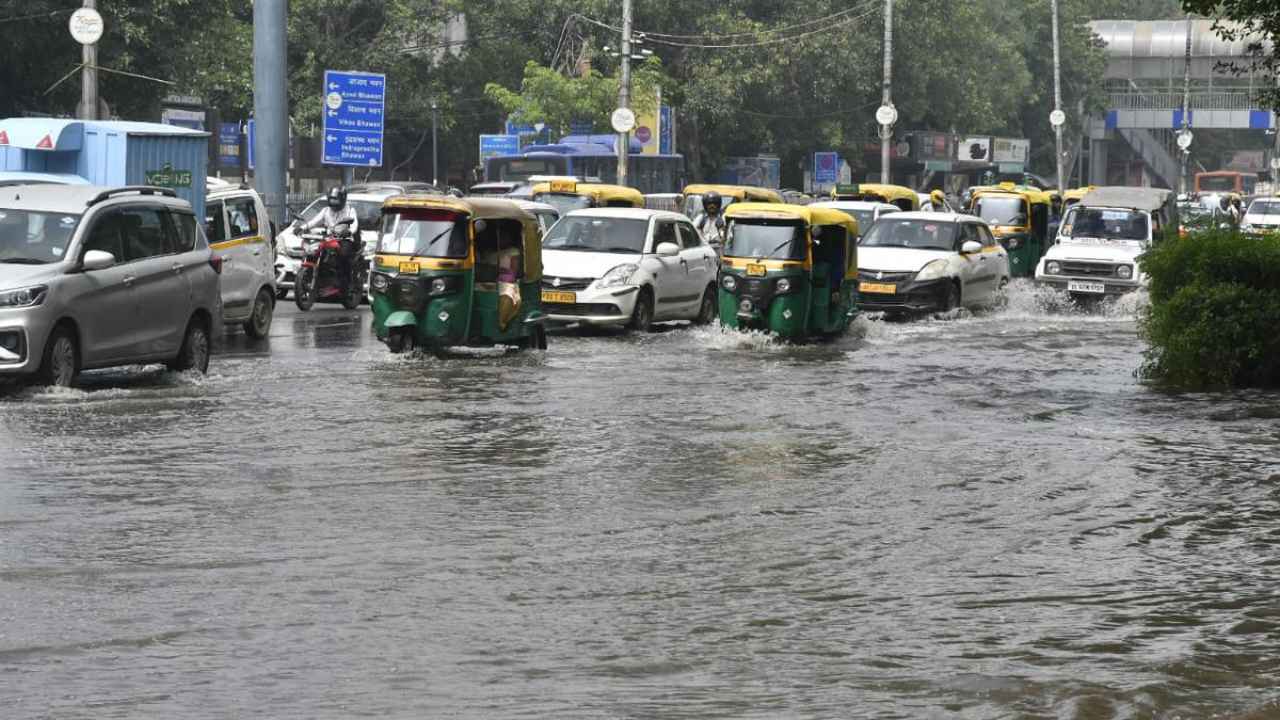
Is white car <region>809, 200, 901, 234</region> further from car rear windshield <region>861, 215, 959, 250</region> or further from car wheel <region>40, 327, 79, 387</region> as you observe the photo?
car wheel <region>40, 327, 79, 387</region>

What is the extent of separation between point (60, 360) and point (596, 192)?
19034mm

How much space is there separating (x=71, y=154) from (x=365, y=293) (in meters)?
5.17

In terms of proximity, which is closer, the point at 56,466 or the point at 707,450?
the point at 56,466

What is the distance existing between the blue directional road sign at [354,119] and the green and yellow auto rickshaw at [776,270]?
65.1 ft

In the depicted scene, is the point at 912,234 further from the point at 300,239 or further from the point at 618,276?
the point at 300,239

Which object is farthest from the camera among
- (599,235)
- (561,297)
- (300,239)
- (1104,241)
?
(1104,241)

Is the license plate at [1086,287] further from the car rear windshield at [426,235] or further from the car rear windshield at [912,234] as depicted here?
the car rear windshield at [426,235]

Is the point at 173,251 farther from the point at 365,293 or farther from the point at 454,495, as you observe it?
the point at 365,293

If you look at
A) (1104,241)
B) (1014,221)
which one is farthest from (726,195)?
(1104,241)

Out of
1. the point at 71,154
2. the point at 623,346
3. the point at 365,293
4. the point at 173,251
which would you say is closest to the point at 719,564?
the point at 173,251

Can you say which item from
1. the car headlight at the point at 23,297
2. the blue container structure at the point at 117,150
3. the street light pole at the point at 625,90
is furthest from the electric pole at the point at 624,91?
the car headlight at the point at 23,297

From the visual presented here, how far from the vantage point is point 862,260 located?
28875mm

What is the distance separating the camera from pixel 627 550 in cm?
1038

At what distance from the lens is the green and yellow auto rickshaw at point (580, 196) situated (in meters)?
34.3
